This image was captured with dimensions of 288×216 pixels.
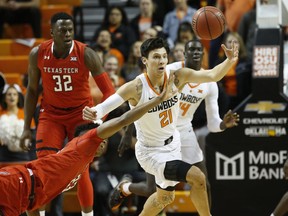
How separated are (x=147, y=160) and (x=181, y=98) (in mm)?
953

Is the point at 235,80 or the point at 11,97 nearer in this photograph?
the point at 11,97

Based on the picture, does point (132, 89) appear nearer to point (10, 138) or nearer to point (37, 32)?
point (10, 138)

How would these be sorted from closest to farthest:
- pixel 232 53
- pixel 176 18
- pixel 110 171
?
1. pixel 232 53
2. pixel 110 171
3. pixel 176 18

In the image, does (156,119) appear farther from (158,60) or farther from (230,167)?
(230,167)

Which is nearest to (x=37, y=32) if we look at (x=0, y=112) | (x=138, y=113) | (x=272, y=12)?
(x=0, y=112)

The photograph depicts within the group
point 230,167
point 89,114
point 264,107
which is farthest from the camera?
point 230,167

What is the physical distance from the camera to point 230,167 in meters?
9.88

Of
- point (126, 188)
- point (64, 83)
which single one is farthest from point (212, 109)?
point (64, 83)

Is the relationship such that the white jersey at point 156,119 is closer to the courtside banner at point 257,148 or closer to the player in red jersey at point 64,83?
the player in red jersey at point 64,83

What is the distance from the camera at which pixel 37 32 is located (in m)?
12.8

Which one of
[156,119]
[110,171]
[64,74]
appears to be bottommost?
[110,171]

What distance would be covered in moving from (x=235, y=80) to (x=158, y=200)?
3371 mm

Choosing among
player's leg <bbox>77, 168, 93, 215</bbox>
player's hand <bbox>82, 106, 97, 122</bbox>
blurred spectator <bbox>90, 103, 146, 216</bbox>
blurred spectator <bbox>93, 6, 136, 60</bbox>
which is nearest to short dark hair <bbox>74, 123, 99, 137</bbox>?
player's leg <bbox>77, 168, 93, 215</bbox>

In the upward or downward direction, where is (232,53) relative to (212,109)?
upward
